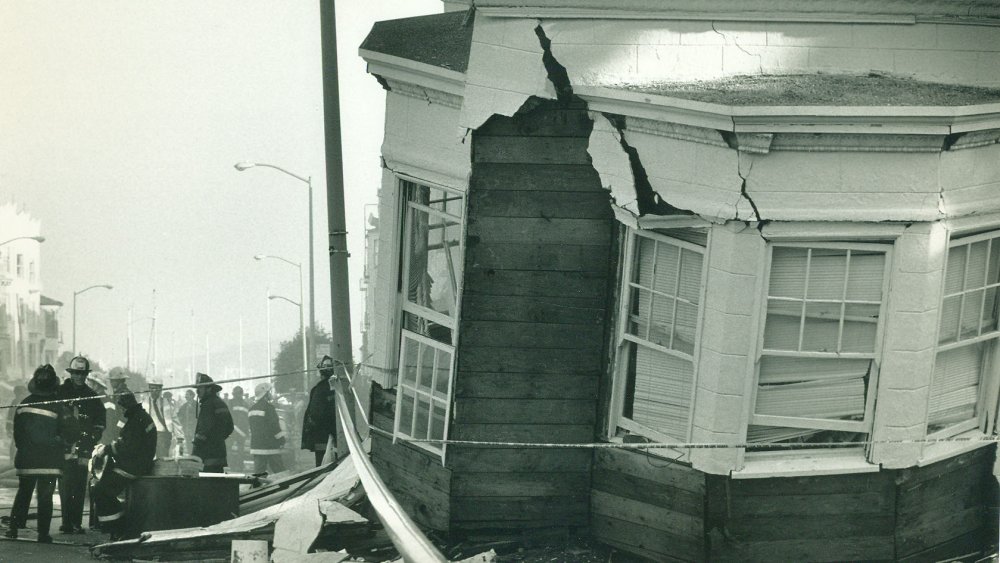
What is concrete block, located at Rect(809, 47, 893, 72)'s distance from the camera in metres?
5.46

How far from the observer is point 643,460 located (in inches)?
221

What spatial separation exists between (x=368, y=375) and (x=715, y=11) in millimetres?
3362

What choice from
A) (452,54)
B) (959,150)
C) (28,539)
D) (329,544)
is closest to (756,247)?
(959,150)

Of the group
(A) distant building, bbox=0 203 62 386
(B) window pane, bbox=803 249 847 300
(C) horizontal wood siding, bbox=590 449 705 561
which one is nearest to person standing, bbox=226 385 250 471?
(A) distant building, bbox=0 203 62 386

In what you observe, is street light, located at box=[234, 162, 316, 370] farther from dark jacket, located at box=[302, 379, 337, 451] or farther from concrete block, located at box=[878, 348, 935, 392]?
concrete block, located at box=[878, 348, 935, 392]

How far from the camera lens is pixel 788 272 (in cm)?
501

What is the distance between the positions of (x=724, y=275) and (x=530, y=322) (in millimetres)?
1177

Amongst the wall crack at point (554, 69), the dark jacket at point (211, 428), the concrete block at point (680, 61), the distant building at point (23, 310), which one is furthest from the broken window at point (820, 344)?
the distant building at point (23, 310)

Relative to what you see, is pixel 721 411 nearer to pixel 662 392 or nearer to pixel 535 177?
pixel 662 392

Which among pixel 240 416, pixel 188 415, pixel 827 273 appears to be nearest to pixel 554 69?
pixel 827 273

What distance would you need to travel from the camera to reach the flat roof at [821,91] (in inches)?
191

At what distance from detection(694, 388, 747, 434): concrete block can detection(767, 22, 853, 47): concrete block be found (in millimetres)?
1708

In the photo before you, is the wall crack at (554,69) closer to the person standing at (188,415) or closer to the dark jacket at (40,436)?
the dark jacket at (40,436)

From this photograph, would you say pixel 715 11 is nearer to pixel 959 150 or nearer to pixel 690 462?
pixel 959 150
